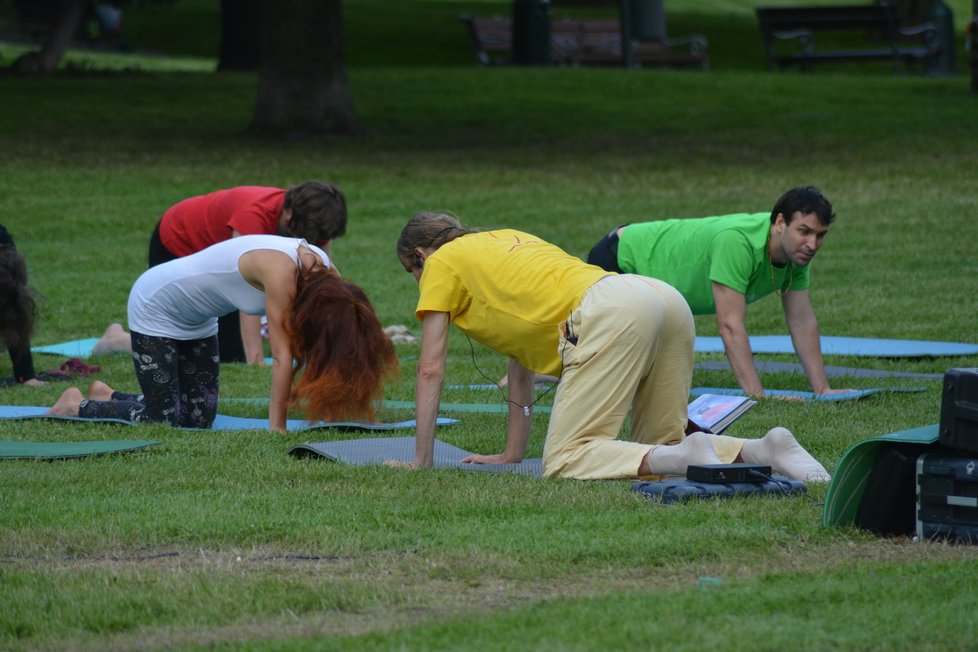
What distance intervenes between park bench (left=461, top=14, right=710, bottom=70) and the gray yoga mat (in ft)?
76.1

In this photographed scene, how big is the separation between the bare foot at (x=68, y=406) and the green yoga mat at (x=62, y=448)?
883mm

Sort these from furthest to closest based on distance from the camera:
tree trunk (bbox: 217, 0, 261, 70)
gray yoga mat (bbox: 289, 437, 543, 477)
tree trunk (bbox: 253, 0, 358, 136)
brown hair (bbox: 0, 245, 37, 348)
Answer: tree trunk (bbox: 217, 0, 261, 70) → tree trunk (bbox: 253, 0, 358, 136) → brown hair (bbox: 0, 245, 37, 348) → gray yoga mat (bbox: 289, 437, 543, 477)

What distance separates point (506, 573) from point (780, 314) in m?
8.17

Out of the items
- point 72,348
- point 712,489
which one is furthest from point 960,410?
point 72,348

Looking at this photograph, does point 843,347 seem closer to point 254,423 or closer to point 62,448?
point 254,423

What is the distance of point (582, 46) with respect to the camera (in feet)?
97.7

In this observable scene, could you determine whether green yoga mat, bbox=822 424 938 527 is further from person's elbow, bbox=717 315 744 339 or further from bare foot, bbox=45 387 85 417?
bare foot, bbox=45 387 85 417

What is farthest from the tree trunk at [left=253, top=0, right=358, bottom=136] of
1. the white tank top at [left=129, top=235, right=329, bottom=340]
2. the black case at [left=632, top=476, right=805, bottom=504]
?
the black case at [left=632, top=476, right=805, bottom=504]

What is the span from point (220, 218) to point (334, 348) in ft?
7.66

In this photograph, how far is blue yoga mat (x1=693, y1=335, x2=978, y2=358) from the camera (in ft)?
32.6

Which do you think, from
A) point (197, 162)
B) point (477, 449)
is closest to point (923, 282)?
point (477, 449)

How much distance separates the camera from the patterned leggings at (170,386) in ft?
24.4

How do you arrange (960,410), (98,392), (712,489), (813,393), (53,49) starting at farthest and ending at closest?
(53,49) → (813,393) → (98,392) → (712,489) → (960,410)

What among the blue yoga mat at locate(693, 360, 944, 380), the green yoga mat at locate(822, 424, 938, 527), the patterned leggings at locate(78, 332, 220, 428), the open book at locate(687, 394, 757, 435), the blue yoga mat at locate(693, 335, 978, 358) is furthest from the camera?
the blue yoga mat at locate(693, 335, 978, 358)
